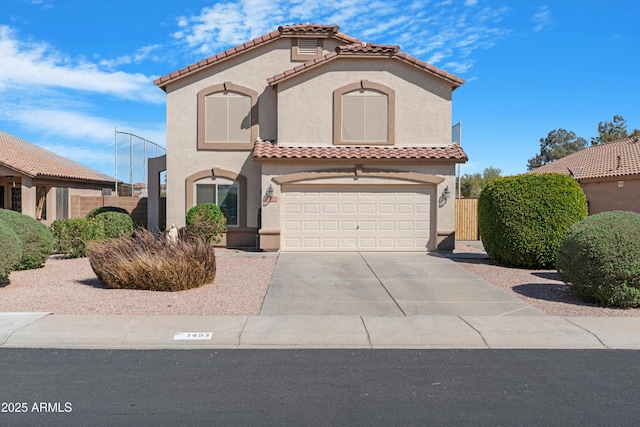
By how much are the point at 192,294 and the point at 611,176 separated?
2546 centimetres

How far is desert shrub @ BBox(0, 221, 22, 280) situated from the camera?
10.6 metres

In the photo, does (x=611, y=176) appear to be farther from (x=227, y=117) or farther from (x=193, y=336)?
(x=193, y=336)

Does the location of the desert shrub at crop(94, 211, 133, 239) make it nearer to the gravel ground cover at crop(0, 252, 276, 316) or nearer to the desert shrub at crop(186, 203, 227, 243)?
the desert shrub at crop(186, 203, 227, 243)

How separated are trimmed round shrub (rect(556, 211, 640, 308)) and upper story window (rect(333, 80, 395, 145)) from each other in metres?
8.90

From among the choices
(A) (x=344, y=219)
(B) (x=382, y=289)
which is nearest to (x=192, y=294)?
(B) (x=382, y=289)

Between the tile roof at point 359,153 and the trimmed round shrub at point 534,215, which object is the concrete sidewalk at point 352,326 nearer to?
the trimmed round shrub at point 534,215

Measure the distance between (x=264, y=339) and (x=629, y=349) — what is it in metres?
5.09

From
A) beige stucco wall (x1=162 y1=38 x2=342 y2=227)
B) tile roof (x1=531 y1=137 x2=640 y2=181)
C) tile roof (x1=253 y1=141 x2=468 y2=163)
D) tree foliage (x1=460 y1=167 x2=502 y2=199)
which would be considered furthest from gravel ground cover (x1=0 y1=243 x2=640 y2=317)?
tree foliage (x1=460 y1=167 x2=502 y2=199)

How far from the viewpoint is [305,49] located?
20.0 m

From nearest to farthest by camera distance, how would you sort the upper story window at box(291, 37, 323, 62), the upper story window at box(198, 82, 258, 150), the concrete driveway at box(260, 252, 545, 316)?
the concrete driveway at box(260, 252, 545, 316)
the upper story window at box(198, 82, 258, 150)
the upper story window at box(291, 37, 323, 62)

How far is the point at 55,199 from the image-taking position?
24.1 metres
